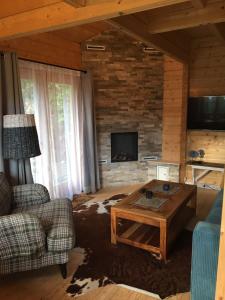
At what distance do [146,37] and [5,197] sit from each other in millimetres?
2425

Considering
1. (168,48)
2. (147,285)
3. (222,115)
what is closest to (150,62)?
(168,48)

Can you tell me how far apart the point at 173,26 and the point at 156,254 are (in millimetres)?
2615

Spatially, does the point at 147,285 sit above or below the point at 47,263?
below

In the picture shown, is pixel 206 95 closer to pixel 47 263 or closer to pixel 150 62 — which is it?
pixel 150 62

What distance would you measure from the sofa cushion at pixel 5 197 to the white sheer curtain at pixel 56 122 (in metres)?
0.96

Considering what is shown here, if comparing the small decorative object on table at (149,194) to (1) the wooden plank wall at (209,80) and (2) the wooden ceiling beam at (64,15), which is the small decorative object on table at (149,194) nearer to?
(2) the wooden ceiling beam at (64,15)

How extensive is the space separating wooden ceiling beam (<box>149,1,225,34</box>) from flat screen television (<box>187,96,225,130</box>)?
185cm

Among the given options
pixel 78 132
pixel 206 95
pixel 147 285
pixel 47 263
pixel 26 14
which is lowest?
pixel 147 285

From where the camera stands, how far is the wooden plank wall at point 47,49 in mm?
3299

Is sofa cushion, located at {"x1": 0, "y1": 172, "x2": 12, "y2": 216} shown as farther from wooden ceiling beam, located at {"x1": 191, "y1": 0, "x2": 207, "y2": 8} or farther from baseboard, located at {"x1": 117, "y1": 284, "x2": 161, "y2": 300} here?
wooden ceiling beam, located at {"x1": 191, "y1": 0, "x2": 207, "y2": 8}

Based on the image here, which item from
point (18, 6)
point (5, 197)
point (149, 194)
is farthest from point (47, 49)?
point (149, 194)

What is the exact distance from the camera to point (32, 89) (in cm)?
354

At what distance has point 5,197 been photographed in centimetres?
259

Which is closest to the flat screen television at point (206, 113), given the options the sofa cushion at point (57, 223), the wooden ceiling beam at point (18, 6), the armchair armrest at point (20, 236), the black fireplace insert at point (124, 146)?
the black fireplace insert at point (124, 146)
